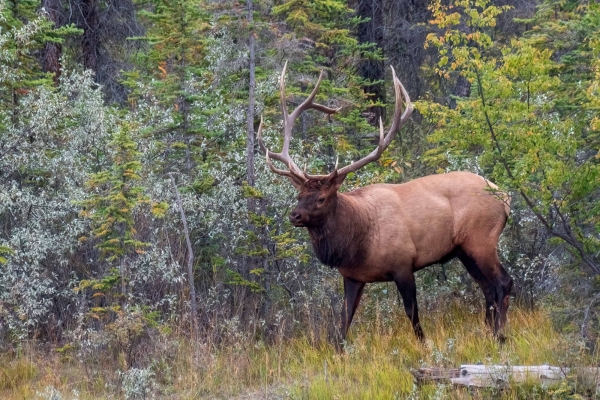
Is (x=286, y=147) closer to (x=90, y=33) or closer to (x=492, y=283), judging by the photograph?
(x=492, y=283)

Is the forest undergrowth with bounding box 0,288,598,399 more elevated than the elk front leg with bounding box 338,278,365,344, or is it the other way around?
the elk front leg with bounding box 338,278,365,344

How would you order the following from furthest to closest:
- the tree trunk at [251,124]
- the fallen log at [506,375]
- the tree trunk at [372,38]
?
1. the tree trunk at [372,38]
2. the tree trunk at [251,124]
3. the fallen log at [506,375]

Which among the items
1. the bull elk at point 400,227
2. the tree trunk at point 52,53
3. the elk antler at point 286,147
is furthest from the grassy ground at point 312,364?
the tree trunk at point 52,53

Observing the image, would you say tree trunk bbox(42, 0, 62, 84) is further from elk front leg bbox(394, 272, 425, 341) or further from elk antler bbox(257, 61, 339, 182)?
elk front leg bbox(394, 272, 425, 341)

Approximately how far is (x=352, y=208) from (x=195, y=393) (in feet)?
8.85

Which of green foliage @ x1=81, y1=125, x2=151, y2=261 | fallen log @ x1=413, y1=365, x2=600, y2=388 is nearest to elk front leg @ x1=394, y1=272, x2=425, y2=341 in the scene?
fallen log @ x1=413, y1=365, x2=600, y2=388

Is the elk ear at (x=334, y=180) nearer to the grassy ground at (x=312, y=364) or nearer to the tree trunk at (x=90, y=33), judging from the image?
the grassy ground at (x=312, y=364)

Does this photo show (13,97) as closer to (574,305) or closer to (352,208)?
(352,208)

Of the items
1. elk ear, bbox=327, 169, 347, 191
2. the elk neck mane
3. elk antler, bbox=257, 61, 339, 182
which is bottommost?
the elk neck mane

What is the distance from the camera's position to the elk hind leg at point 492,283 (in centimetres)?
880

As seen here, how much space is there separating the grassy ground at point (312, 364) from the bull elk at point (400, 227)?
0.46m

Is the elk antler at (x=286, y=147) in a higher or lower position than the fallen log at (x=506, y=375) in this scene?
higher

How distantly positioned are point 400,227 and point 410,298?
816 millimetres

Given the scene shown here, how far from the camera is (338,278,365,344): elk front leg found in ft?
28.9
